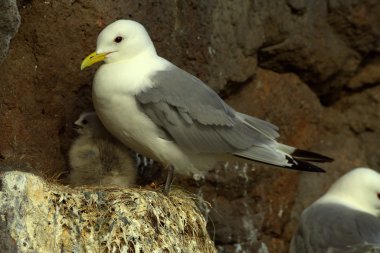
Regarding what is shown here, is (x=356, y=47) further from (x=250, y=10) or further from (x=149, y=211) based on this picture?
(x=149, y=211)

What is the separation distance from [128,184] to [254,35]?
1.27 meters

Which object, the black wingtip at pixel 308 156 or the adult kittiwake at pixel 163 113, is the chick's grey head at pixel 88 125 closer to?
the adult kittiwake at pixel 163 113

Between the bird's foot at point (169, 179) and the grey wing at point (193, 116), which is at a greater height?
the grey wing at point (193, 116)

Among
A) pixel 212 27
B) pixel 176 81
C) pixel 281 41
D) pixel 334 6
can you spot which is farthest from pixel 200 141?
pixel 334 6

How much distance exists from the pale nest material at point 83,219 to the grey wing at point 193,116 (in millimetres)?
363

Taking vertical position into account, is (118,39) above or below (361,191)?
above

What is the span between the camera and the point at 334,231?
15.6 feet

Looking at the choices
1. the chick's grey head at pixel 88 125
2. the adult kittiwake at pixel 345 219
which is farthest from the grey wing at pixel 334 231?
the chick's grey head at pixel 88 125

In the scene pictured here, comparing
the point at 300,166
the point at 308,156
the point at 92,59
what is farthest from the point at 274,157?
the point at 92,59

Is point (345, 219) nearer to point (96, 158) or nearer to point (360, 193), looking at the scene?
point (360, 193)

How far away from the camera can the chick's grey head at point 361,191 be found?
17.7ft

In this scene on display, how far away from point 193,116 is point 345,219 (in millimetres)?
955

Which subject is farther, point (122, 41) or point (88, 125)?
point (88, 125)

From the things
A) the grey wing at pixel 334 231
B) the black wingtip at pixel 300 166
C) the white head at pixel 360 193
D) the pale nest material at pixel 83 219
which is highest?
the pale nest material at pixel 83 219
